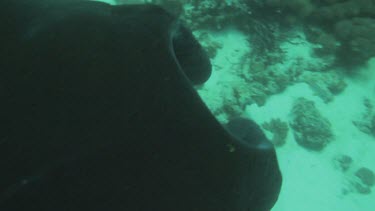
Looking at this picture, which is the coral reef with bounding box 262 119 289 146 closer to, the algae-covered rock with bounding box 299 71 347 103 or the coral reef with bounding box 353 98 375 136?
the algae-covered rock with bounding box 299 71 347 103

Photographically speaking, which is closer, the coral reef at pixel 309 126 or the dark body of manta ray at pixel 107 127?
the dark body of manta ray at pixel 107 127

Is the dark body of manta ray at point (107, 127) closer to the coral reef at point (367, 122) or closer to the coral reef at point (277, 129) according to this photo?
the coral reef at point (277, 129)

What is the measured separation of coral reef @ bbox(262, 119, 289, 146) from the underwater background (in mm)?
16

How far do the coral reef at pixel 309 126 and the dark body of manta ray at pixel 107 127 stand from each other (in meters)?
4.06

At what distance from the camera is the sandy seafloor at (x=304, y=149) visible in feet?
16.0

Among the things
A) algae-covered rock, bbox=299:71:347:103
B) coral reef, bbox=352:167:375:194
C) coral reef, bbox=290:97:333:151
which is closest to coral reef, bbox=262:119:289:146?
coral reef, bbox=290:97:333:151

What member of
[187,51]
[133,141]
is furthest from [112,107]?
[187,51]

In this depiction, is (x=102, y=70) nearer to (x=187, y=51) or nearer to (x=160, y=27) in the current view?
(x=160, y=27)

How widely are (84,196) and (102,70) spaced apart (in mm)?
496

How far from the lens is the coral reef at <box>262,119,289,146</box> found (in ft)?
16.6

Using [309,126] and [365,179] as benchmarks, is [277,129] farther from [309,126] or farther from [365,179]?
[365,179]

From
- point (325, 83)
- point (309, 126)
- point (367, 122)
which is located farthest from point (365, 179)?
point (325, 83)

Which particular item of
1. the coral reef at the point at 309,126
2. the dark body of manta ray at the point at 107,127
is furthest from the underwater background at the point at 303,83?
the dark body of manta ray at the point at 107,127

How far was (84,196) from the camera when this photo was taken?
3.84 feet
